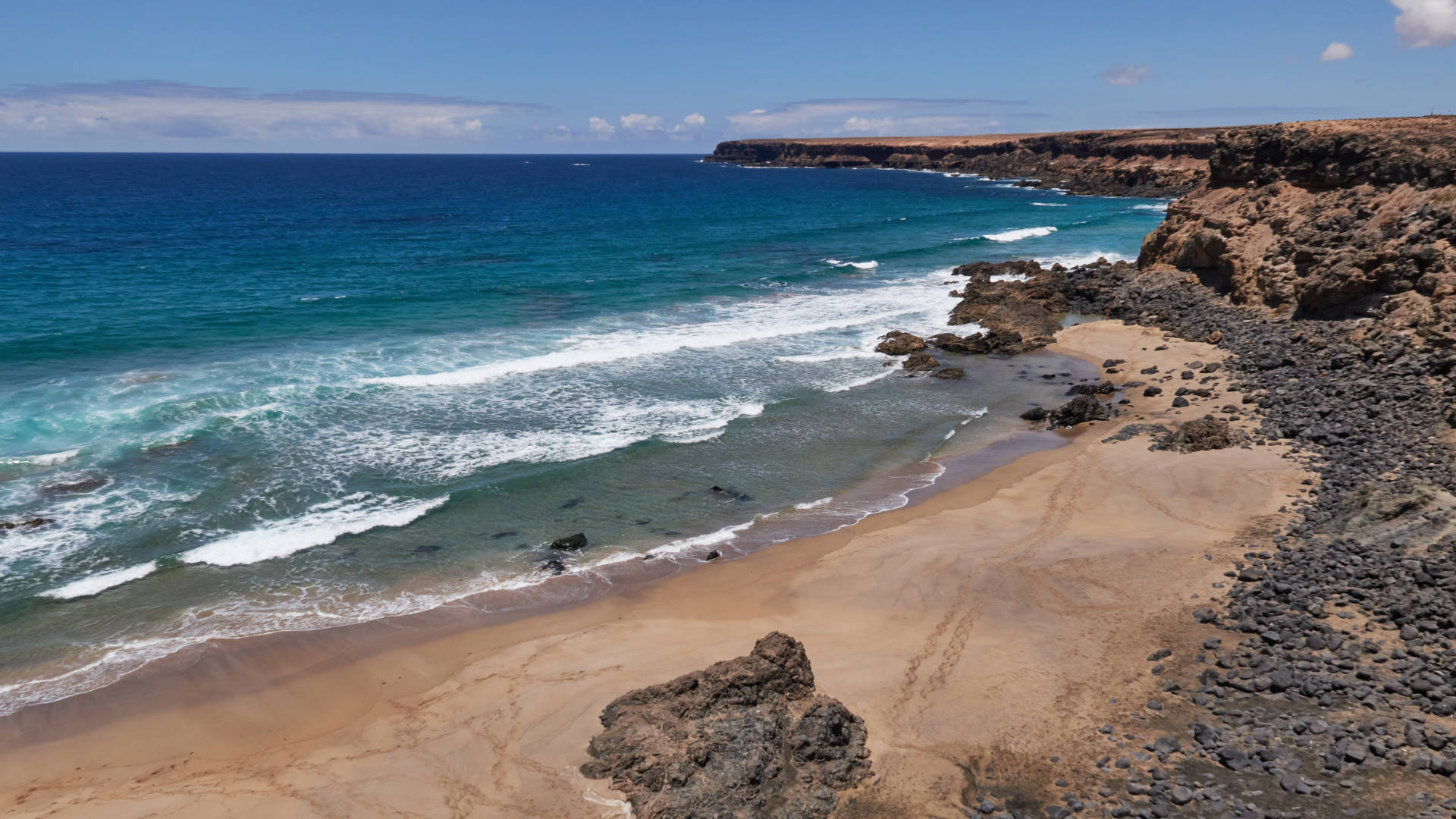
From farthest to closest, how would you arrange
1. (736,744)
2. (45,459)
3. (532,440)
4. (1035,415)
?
(1035,415) → (532,440) → (45,459) → (736,744)

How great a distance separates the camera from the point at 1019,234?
2395 inches

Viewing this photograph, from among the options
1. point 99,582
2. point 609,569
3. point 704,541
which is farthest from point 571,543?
point 99,582

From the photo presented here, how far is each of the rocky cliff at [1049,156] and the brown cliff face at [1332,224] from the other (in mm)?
63120

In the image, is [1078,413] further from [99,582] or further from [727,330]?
[99,582]

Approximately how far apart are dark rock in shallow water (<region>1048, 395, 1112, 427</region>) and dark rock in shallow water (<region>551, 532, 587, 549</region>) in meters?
13.7

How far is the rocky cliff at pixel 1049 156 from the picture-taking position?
99.6 metres

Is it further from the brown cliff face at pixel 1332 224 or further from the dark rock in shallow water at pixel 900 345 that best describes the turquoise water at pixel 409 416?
the brown cliff face at pixel 1332 224

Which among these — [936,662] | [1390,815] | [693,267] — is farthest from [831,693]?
[693,267]

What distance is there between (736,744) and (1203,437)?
49.5ft

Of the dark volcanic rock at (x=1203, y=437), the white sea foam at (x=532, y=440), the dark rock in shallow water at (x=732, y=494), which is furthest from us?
the white sea foam at (x=532, y=440)

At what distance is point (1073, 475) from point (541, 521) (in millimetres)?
11951

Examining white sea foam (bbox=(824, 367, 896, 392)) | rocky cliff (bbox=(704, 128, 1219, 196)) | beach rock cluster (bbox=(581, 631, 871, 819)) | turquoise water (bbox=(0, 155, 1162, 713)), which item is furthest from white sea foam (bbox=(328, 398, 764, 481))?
rocky cliff (bbox=(704, 128, 1219, 196))

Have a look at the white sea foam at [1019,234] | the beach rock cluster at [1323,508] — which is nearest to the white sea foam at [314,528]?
the beach rock cluster at [1323,508]

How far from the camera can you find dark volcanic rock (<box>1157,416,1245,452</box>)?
19.0 m
